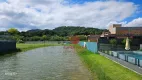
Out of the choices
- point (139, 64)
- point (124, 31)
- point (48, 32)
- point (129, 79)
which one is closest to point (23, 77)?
point (129, 79)

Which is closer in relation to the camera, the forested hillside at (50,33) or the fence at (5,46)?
the fence at (5,46)

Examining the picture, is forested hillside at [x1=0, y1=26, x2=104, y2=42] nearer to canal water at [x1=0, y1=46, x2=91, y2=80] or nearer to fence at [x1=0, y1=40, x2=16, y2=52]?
fence at [x1=0, y1=40, x2=16, y2=52]

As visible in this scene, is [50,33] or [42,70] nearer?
[42,70]

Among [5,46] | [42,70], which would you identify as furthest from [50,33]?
[42,70]

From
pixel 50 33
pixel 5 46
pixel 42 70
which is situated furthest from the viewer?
pixel 50 33

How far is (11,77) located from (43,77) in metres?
2.27

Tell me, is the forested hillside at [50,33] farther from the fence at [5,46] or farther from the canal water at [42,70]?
the canal water at [42,70]

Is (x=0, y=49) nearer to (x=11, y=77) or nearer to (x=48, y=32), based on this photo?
(x=11, y=77)

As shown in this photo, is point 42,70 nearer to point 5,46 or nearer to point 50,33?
point 5,46

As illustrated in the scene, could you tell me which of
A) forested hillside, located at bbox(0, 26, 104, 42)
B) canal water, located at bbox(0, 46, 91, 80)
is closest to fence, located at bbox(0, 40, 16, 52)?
canal water, located at bbox(0, 46, 91, 80)

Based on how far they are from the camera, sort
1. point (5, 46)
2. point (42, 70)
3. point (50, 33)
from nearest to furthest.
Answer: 1. point (42, 70)
2. point (5, 46)
3. point (50, 33)

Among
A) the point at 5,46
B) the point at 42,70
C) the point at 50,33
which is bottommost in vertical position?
the point at 42,70

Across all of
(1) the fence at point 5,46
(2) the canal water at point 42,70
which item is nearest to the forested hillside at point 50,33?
(1) the fence at point 5,46

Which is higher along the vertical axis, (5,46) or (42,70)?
(5,46)
